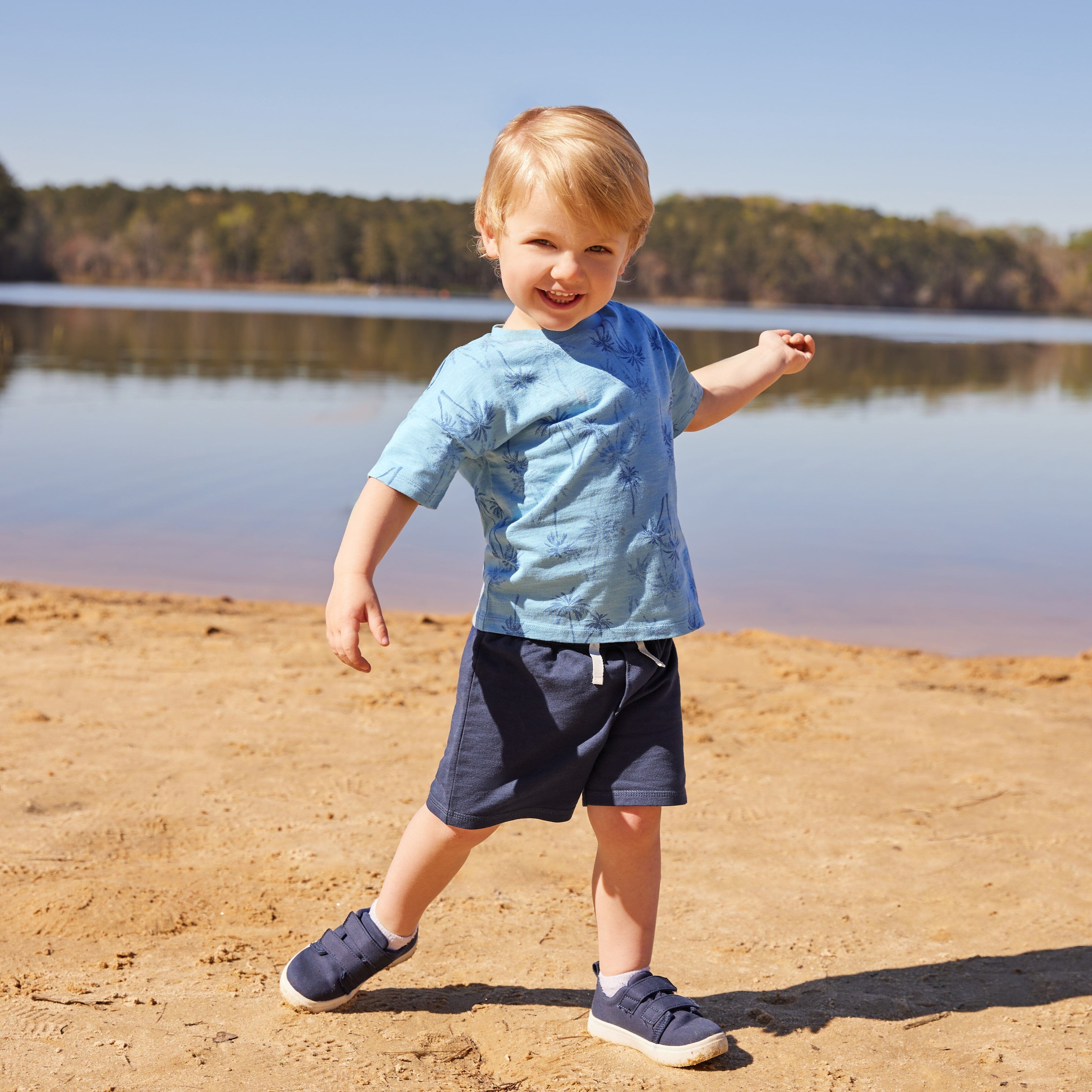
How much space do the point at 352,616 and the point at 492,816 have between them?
46cm

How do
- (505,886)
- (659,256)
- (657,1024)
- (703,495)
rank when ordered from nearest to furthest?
(657,1024) → (505,886) → (703,495) → (659,256)

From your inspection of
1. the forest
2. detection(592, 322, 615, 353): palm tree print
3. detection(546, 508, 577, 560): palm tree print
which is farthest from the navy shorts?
the forest

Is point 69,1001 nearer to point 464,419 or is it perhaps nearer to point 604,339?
point 464,419

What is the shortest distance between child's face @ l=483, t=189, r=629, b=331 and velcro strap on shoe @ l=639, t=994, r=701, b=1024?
3.98ft

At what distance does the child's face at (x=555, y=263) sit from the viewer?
196cm

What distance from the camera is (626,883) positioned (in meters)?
2.16

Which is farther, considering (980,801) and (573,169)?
(980,801)

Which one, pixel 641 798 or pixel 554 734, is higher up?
pixel 554 734

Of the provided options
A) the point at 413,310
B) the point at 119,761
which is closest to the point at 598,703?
the point at 119,761

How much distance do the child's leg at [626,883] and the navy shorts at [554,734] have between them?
0.18 ft

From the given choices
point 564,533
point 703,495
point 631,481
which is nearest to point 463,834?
point 564,533

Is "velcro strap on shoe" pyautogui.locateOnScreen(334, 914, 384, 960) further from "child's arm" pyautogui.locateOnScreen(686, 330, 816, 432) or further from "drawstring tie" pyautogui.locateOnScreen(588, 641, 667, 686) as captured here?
"child's arm" pyautogui.locateOnScreen(686, 330, 816, 432)

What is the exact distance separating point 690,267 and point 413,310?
140 ft

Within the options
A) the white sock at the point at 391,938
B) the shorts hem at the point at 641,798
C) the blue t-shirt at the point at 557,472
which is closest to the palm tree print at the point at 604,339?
the blue t-shirt at the point at 557,472
